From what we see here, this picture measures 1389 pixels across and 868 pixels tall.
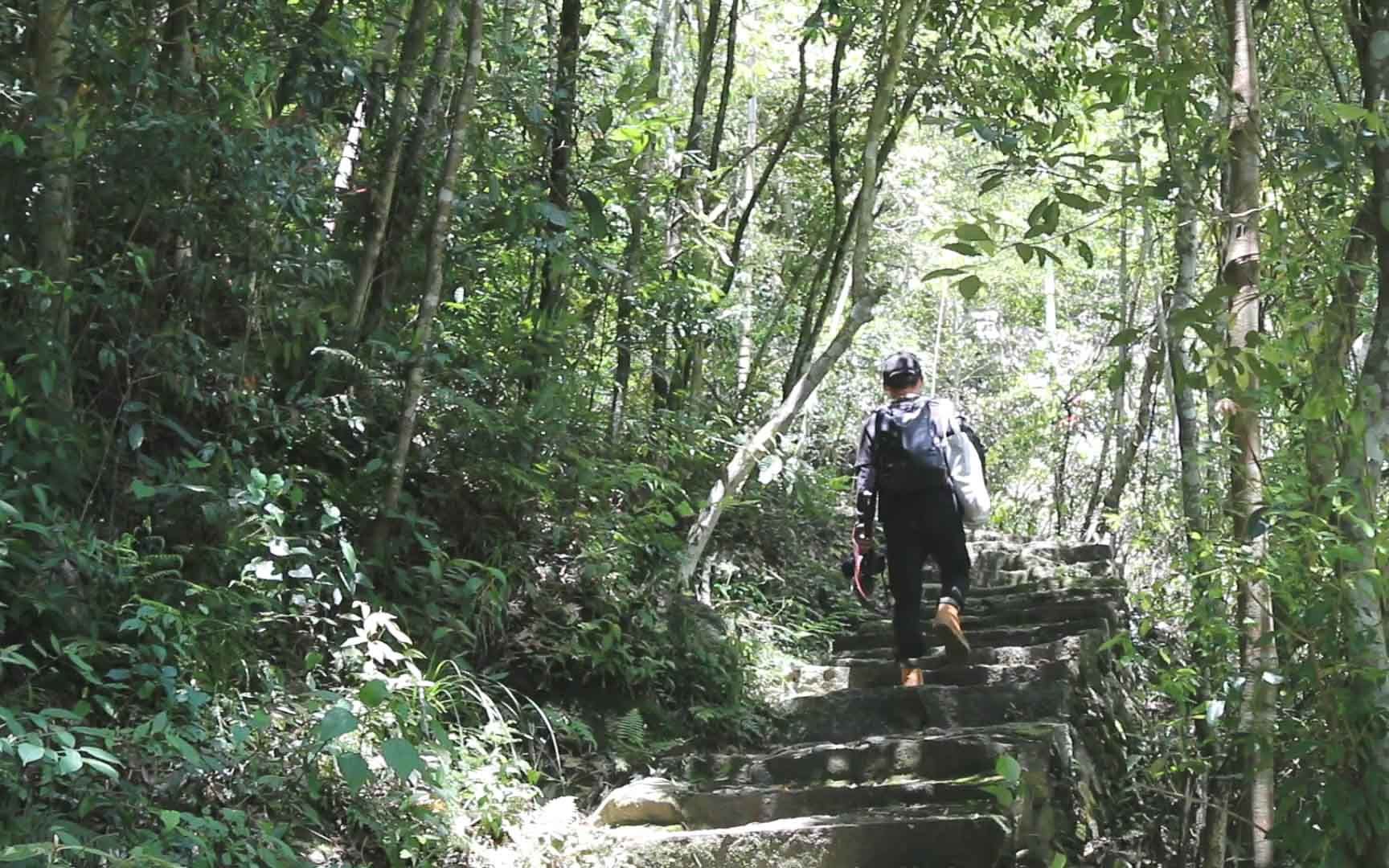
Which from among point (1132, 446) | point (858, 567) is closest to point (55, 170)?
point (858, 567)

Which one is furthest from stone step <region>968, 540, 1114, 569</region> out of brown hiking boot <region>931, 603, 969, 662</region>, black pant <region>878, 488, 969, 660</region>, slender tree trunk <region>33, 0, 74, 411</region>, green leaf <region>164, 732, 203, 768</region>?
green leaf <region>164, 732, 203, 768</region>

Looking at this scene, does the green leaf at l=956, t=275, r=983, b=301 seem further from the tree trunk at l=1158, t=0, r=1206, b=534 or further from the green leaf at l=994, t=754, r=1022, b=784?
the green leaf at l=994, t=754, r=1022, b=784

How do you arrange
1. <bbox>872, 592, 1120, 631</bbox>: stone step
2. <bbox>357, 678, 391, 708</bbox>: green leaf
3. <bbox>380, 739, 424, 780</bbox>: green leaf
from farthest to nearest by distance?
<bbox>872, 592, 1120, 631</bbox>: stone step
<bbox>357, 678, 391, 708</bbox>: green leaf
<bbox>380, 739, 424, 780</bbox>: green leaf

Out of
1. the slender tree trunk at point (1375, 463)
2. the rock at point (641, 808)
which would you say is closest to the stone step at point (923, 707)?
the rock at point (641, 808)

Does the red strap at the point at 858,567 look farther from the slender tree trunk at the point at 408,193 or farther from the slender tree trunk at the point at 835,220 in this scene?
the slender tree trunk at the point at 408,193

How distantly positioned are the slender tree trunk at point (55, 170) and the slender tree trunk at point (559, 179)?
227 centimetres

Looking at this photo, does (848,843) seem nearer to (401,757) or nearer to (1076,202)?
(401,757)

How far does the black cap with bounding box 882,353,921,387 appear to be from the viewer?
6656 mm

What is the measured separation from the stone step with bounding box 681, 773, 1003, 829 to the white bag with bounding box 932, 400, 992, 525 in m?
1.81

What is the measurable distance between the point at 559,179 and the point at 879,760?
3717 millimetres

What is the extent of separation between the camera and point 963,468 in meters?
6.52

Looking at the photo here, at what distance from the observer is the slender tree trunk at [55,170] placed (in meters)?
4.61

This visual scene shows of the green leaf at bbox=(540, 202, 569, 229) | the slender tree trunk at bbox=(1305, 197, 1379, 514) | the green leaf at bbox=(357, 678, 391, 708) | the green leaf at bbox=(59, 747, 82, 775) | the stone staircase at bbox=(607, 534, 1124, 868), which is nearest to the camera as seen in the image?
the green leaf at bbox=(59, 747, 82, 775)

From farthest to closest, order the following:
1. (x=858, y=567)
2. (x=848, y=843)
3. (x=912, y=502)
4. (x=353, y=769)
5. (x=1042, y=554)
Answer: (x=1042, y=554), (x=858, y=567), (x=912, y=502), (x=848, y=843), (x=353, y=769)
